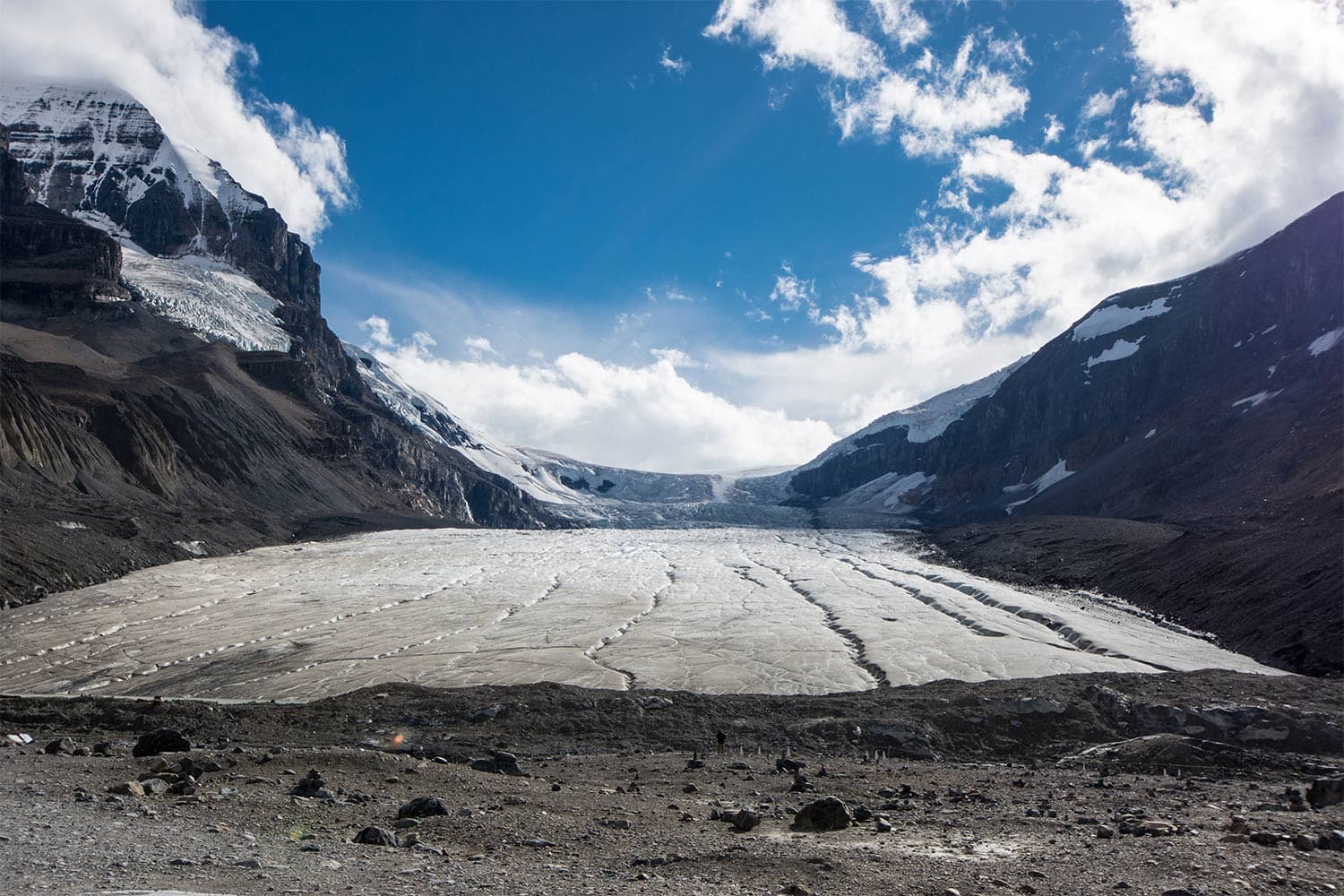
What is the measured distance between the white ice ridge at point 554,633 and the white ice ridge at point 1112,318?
11958 cm

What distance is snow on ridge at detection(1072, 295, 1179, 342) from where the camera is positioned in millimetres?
144250

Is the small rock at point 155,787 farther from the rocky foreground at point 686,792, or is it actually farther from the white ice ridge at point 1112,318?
the white ice ridge at point 1112,318

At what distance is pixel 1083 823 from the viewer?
882cm

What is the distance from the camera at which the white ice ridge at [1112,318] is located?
474 feet

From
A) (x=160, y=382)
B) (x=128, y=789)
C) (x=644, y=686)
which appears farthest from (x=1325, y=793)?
(x=160, y=382)

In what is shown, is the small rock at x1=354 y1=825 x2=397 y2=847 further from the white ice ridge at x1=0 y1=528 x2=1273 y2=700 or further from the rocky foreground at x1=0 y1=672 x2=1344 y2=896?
the white ice ridge at x1=0 y1=528 x2=1273 y2=700

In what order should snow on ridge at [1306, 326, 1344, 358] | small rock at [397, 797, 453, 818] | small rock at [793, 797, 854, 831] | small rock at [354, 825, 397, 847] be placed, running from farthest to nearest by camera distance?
snow on ridge at [1306, 326, 1344, 358], small rock at [793, 797, 854, 831], small rock at [397, 797, 453, 818], small rock at [354, 825, 397, 847]

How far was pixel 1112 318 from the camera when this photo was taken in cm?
15325

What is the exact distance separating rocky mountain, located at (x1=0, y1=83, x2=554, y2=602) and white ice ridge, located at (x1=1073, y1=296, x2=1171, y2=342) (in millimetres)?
107592

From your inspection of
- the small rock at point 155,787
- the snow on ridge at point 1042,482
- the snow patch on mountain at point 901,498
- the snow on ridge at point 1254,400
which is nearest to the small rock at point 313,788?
the small rock at point 155,787

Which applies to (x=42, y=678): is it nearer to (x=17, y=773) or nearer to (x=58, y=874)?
(x=17, y=773)

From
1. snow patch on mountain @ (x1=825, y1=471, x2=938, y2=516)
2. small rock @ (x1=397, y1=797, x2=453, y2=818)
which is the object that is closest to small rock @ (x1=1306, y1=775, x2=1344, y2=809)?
small rock @ (x1=397, y1=797, x2=453, y2=818)

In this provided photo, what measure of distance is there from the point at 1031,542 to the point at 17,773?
5998 cm

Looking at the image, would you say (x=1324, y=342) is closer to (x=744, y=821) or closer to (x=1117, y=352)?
(x=1117, y=352)
